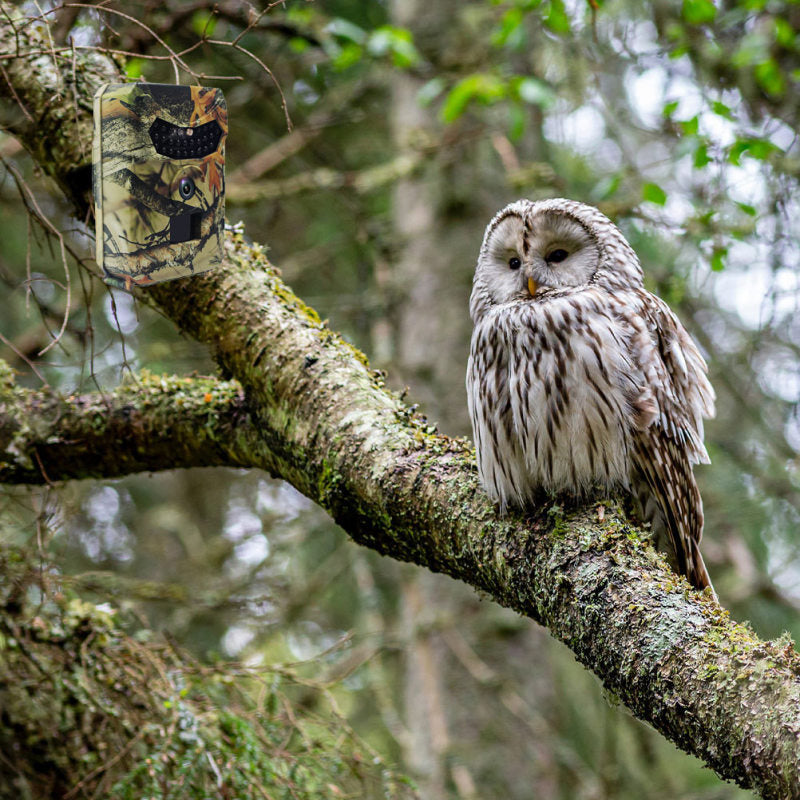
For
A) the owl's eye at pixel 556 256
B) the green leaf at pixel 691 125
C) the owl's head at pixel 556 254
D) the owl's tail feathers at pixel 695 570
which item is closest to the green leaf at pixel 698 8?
the green leaf at pixel 691 125

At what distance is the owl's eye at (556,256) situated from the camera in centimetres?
308

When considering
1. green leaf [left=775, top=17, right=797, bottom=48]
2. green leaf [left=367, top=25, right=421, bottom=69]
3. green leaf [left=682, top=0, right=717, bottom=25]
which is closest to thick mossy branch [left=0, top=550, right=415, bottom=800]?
green leaf [left=367, top=25, right=421, bottom=69]

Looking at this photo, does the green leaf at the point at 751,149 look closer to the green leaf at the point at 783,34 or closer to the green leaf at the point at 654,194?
the green leaf at the point at 654,194

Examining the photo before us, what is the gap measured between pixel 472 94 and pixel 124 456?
289 cm

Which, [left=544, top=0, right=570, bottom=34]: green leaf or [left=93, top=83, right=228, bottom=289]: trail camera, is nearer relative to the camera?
[left=93, top=83, right=228, bottom=289]: trail camera

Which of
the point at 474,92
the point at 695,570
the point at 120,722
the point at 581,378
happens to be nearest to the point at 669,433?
the point at 581,378

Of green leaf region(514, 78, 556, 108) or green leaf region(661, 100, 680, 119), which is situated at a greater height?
green leaf region(514, 78, 556, 108)

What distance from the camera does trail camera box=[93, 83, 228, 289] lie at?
2.27 metres

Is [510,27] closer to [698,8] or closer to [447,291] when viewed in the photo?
[698,8]

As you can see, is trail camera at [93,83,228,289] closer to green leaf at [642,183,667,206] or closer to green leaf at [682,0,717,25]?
green leaf at [642,183,667,206]

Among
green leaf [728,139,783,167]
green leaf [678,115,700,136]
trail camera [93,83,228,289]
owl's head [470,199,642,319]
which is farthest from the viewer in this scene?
green leaf [678,115,700,136]

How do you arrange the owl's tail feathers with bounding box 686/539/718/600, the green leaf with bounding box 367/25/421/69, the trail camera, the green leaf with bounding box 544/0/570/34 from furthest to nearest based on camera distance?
the green leaf with bounding box 367/25/421/69 < the green leaf with bounding box 544/0/570/34 < the owl's tail feathers with bounding box 686/539/718/600 < the trail camera

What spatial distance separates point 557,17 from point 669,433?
2627 mm

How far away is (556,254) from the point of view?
3.10m
